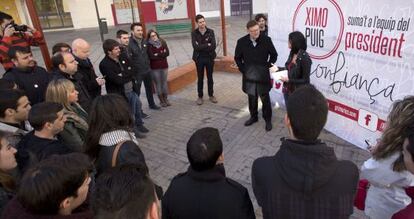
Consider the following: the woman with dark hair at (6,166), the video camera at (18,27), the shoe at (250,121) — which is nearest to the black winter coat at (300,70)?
the shoe at (250,121)

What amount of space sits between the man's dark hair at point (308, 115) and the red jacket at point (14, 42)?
4.54 metres

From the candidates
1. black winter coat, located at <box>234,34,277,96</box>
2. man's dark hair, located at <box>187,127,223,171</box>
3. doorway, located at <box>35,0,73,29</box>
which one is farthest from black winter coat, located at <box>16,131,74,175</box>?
doorway, located at <box>35,0,73,29</box>

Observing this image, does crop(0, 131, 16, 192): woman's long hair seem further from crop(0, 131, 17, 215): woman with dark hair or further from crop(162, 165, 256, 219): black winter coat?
crop(162, 165, 256, 219): black winter coat

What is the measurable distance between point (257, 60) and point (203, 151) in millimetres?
3413

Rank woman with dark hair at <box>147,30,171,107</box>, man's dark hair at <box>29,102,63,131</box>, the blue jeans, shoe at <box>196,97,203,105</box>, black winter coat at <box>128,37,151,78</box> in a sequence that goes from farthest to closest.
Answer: shoe at <box>196,97,203,105</box>, woman with dark hair at <box>147,30,171,107</box>, black winter coat at <box>128,37,151,78</box>, the blue jeans, man's dark hair at <box>29,102,63,131</box>

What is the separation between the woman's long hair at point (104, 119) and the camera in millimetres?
2389

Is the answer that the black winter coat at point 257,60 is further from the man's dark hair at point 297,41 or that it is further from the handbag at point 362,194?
the handbag at point 362,194

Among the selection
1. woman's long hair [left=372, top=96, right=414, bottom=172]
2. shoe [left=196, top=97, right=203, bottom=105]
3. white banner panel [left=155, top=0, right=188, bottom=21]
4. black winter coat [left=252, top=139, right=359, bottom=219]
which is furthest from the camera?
white banner panel [left=155, top=0, right=188, bottom=21]

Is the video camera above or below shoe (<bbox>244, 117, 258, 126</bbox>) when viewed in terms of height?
above

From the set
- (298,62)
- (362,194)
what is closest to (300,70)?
(298,62)

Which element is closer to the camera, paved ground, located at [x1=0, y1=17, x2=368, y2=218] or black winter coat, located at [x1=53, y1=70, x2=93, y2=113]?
black winter coat, located at [x1=53, y1=70, x2=93, y2=113]

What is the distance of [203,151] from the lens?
1.88 metres

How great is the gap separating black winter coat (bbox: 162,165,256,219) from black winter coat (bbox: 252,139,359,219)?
9.3 inches

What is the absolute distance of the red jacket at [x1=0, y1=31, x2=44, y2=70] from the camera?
15.6 ft
